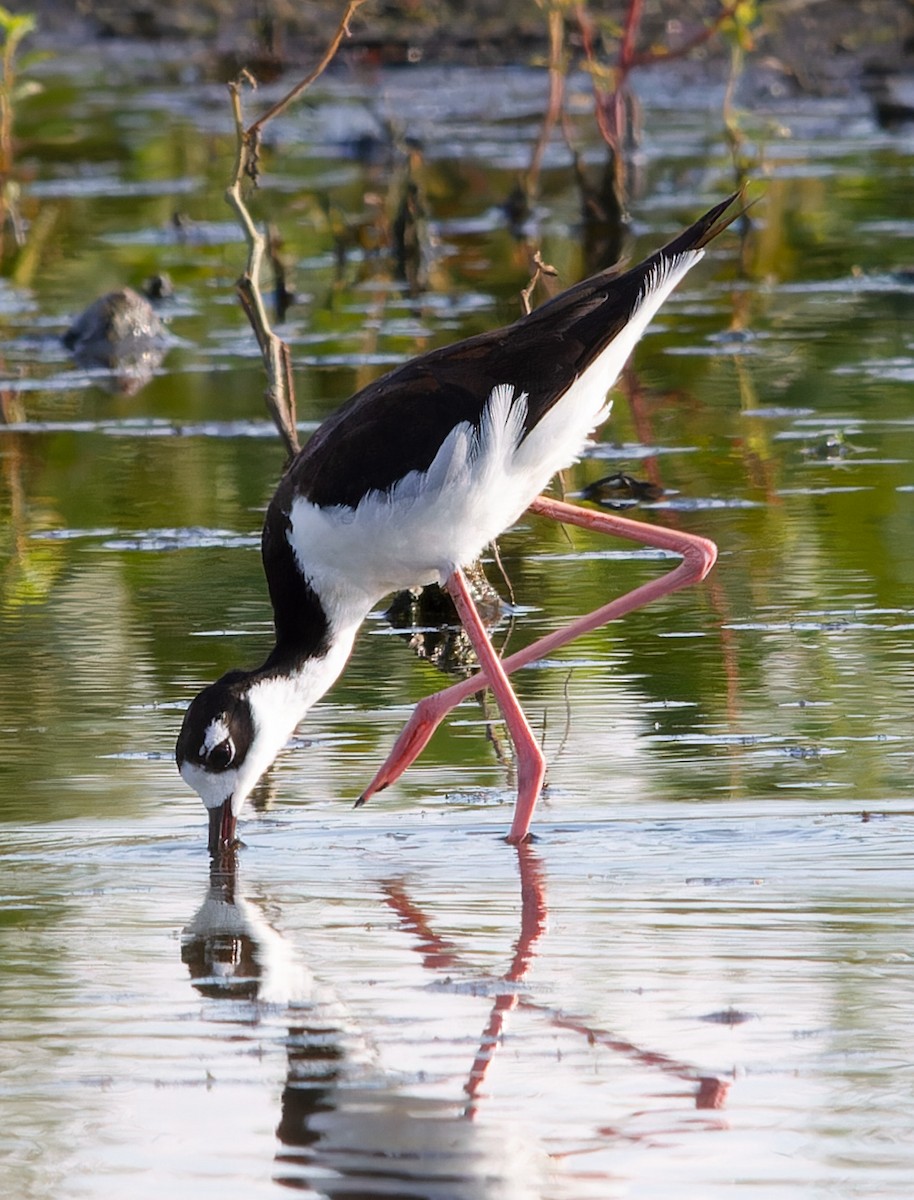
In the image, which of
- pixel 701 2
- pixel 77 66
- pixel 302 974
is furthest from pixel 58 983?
pixel 77 66

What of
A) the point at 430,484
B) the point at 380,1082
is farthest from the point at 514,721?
the point at 380,1082

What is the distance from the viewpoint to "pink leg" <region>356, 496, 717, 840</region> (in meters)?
5.47

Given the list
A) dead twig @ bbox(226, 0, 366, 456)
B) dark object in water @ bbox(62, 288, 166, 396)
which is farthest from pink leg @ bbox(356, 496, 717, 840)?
dark object in water @ bbox(62, 288, 166, 396)

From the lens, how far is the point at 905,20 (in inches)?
893

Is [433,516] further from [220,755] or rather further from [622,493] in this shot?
[622,493]

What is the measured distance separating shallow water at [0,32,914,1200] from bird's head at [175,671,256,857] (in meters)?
0.10

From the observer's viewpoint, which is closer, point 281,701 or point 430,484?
point 281,701

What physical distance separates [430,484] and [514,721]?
57 centimetres

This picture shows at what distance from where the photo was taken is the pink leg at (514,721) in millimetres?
5164

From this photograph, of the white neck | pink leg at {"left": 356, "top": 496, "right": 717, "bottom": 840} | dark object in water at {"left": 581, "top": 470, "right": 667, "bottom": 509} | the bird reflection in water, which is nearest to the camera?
the bird reflection in water

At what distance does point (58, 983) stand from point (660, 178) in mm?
12735

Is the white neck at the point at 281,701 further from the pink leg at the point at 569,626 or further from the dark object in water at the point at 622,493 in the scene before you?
the dark object in water at the point at 622,493

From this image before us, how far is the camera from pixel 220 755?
16.9 ft

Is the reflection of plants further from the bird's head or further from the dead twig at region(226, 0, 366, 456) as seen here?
the bird's head
